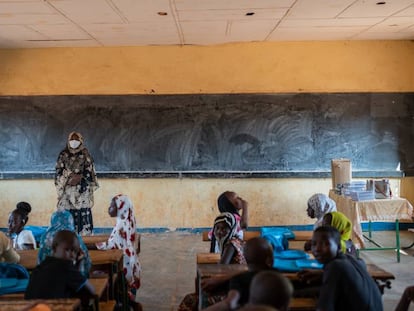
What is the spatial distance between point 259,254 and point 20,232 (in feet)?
7.99

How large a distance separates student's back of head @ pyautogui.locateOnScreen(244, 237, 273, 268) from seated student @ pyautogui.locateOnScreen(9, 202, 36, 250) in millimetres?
2224

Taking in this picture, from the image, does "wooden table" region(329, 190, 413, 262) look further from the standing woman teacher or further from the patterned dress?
the standing woman teacher

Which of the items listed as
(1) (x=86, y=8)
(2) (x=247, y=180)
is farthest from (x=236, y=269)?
(2) (x=247, y=180)

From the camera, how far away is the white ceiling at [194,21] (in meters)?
4.66

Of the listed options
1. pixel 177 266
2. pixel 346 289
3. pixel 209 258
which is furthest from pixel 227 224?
pixel 177 266

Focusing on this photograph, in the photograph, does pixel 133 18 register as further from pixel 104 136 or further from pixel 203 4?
pixel 104 136

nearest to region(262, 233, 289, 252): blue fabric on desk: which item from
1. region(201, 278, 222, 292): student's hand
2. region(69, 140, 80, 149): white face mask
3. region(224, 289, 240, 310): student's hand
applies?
region(201, 278, 222, 292): student's hand

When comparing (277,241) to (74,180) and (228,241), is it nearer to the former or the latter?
(228,241)

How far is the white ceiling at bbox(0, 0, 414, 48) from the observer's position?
A: 184 inches

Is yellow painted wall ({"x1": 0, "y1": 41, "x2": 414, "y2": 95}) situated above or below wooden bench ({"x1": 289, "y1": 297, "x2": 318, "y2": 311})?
above

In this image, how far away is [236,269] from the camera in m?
2.74

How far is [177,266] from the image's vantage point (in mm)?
5250

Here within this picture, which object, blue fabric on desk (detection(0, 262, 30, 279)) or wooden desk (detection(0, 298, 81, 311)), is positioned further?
blue fabric on desk (detection(0, 262, 30, 279))

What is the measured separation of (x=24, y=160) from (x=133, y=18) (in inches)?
116
